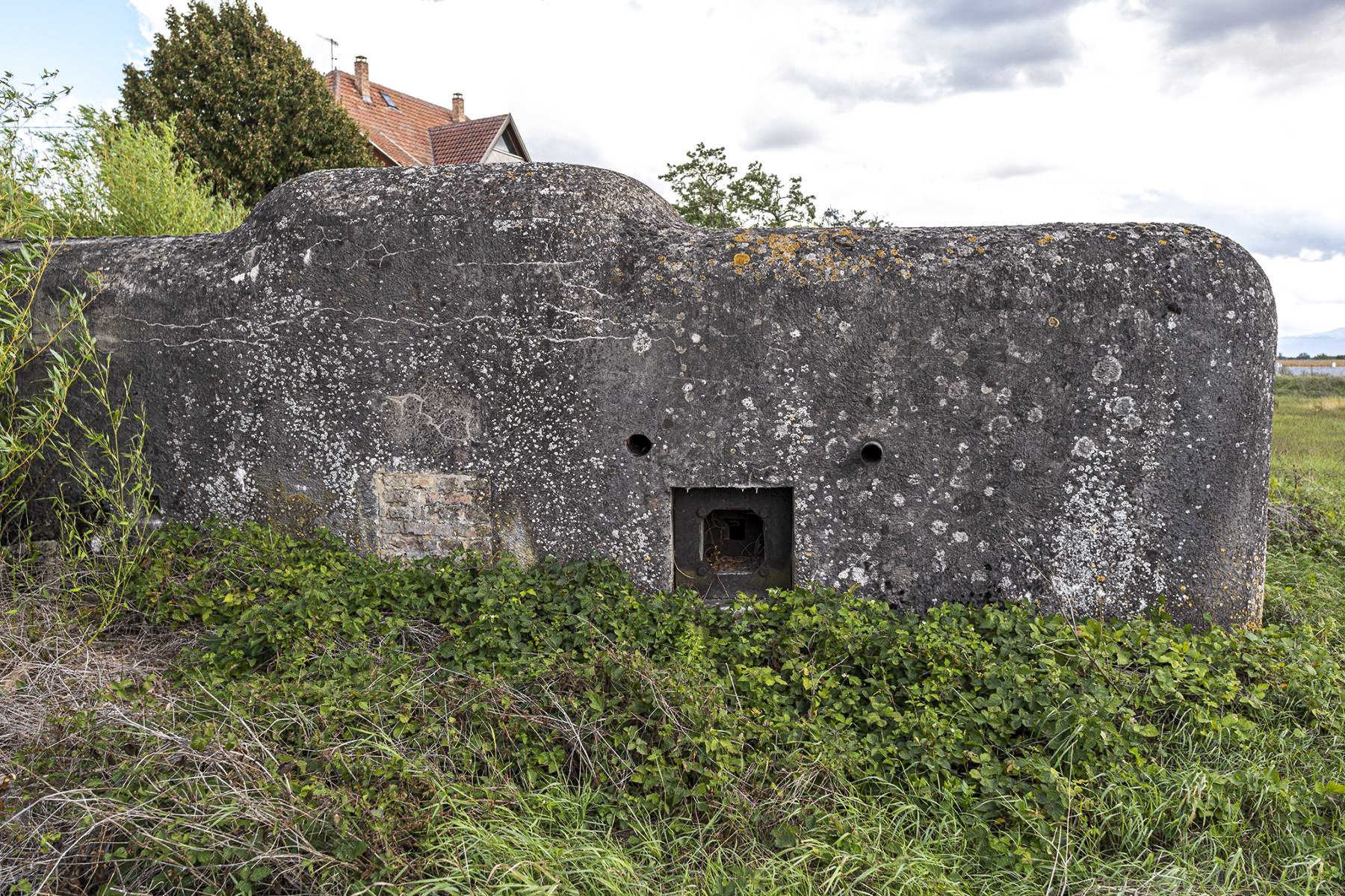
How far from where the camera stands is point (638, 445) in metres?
3.20

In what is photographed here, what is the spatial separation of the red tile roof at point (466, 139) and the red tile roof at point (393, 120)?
0.87ft

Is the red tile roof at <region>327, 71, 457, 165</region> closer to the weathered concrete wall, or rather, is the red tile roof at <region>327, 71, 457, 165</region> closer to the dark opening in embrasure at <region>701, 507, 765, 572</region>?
the weathered concrete wall

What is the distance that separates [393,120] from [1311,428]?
22840mm

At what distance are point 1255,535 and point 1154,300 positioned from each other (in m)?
1.06

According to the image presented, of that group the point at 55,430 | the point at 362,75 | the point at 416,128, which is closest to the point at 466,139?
the point at 416,128

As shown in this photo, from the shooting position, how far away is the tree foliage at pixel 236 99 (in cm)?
1242

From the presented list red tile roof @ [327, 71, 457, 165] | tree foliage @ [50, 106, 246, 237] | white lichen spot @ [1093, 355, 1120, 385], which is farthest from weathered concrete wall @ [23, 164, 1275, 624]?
red tile roof @ [327, 71, 457, 165]

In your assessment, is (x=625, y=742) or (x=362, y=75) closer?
(x=625, y=742)

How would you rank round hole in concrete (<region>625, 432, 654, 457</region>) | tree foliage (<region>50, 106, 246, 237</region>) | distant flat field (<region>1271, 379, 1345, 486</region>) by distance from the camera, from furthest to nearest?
distant flat field (<region>1271, 379, 1345, 486</region>)
tree foliage (<region>50, 106, 246, 237</region>)
round hole in concrete (<region>625, 432, 654, 457</region>)

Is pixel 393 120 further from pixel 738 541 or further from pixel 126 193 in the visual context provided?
pixel 738 541

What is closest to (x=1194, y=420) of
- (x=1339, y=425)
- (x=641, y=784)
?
(x=641, y=784)

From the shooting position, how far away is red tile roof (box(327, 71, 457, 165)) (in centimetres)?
1945

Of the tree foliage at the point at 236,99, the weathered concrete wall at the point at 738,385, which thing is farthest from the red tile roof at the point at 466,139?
the weathered concrete wall at the point at 738,385

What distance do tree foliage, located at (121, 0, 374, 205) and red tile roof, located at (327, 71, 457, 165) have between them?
16.1 feet
